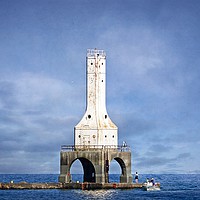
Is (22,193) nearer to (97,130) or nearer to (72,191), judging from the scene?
(72,191)

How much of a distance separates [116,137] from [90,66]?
1104cm

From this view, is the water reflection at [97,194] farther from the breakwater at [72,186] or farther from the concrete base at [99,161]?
the concrete base at [99,161]

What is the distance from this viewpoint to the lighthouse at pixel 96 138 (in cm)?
9419

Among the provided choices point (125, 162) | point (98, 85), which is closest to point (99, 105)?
point (98, 85)

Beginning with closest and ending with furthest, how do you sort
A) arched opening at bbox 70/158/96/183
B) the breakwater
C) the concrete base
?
the breakwater < the concrete base < arched opening at bbox 70/158/96/183

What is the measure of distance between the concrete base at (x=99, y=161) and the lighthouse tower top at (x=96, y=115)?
1.83 meters

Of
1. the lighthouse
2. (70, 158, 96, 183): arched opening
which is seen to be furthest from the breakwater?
(70, 158, 96, 183): arched opening

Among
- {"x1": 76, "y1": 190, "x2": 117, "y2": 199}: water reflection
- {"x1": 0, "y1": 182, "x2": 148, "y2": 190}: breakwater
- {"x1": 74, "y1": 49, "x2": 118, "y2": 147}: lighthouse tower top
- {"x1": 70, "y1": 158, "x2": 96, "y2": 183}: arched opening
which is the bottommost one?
{"x1": 76, "y1": 190, "x2": 117, "y2": 199}: water reflection

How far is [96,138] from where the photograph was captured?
9600cm

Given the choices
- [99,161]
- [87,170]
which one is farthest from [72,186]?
[87,170]

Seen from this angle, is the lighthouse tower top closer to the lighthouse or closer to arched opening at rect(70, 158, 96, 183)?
the lighthouse

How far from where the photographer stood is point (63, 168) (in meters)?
94.9

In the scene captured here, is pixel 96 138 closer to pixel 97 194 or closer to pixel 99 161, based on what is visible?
pixel 99 161

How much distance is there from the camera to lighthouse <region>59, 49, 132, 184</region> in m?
94.2
